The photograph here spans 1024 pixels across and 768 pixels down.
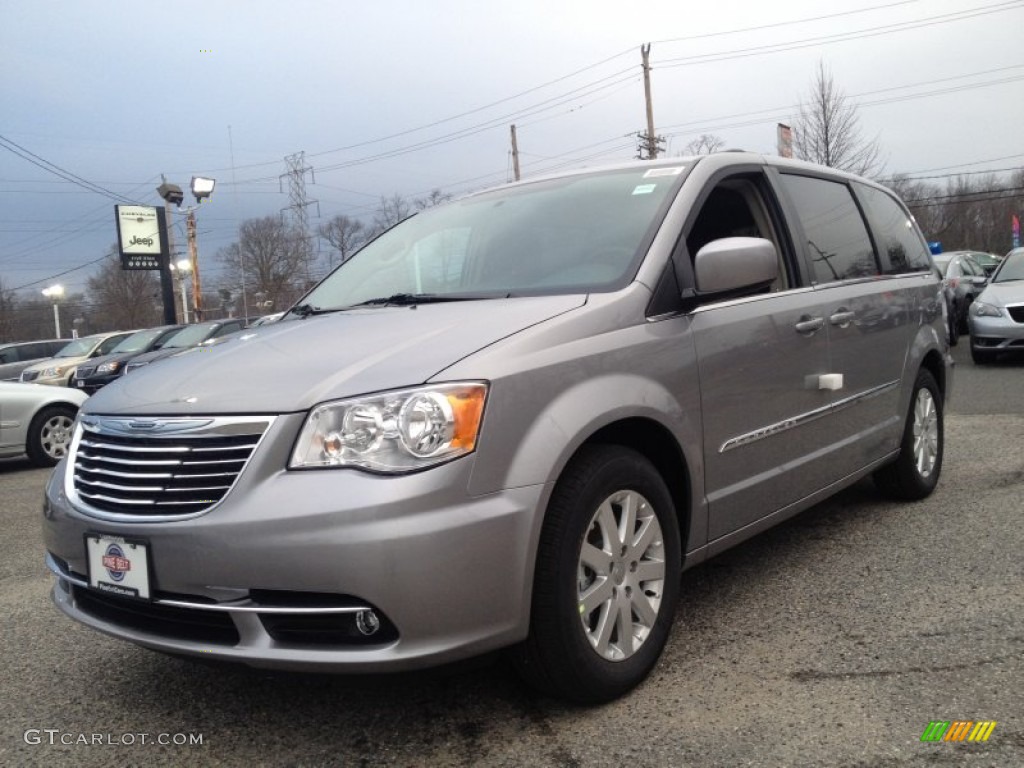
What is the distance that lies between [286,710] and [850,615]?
2.04 m

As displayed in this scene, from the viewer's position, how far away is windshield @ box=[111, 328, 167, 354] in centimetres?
1774

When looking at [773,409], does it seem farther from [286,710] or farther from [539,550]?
[286,710]

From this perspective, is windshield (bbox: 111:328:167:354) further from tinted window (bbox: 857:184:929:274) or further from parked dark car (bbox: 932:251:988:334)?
tinted window (bbox: 857:184:929:274)

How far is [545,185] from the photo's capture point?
12.1 ft

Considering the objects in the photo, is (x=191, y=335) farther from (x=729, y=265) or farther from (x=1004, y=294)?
(x=729, y=265)

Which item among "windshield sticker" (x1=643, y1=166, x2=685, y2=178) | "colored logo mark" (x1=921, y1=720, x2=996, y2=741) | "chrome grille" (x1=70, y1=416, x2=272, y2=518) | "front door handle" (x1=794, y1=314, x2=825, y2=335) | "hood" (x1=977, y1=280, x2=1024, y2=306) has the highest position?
"windshield sticker" (x1=643, y1=166, x2=685, y2=178)

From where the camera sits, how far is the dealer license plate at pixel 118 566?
7.60 feet

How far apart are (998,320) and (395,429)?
1123 centimetres

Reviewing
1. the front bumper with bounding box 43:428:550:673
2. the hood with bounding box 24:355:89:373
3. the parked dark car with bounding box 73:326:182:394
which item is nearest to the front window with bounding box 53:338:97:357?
the hood with bounding box 24:355:89:373

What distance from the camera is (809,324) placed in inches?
139

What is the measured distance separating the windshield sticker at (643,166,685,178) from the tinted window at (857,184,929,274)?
65.7 inches

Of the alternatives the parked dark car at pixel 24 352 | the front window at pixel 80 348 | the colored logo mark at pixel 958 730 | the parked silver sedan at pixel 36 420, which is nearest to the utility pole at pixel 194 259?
the parked dark car at pixel 24 352

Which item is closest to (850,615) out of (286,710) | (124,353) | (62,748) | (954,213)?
(286,710)

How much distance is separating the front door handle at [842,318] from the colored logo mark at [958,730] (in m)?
1.81
